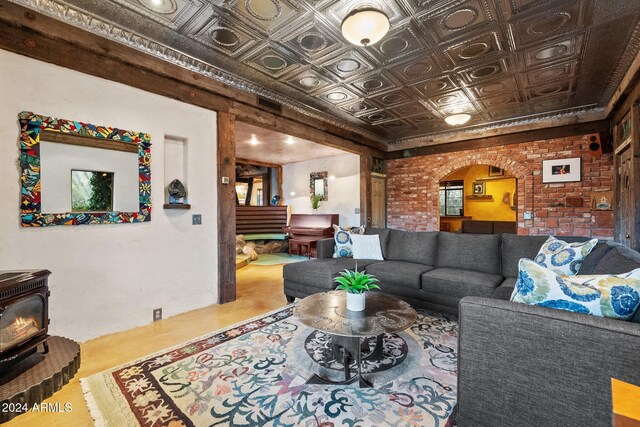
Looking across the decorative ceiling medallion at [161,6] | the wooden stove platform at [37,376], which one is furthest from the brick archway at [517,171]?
the wooden stove platform at [37,376]

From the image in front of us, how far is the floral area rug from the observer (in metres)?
1.54

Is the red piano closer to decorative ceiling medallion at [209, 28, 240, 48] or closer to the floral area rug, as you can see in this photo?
the floral area rug

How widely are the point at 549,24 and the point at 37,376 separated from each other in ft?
15.5

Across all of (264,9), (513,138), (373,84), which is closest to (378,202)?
(513,138)

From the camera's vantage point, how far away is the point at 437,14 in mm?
2488

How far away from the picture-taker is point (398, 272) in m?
3.18

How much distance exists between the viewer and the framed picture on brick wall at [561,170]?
4.97 meters

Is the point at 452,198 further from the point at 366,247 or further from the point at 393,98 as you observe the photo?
the point at 366,247

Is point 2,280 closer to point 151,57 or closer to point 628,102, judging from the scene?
point 151,57

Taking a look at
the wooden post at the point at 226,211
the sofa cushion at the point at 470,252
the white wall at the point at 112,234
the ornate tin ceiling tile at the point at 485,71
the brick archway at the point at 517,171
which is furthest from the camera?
the brick archway at the point at 517,171

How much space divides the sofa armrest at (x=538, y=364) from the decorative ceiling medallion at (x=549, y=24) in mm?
2780

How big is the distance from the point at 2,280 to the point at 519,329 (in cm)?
272

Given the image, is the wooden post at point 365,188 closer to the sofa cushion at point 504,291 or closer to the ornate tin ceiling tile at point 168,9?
the sofa cushion at point 504,291

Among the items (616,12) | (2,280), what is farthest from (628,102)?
(2,280)
